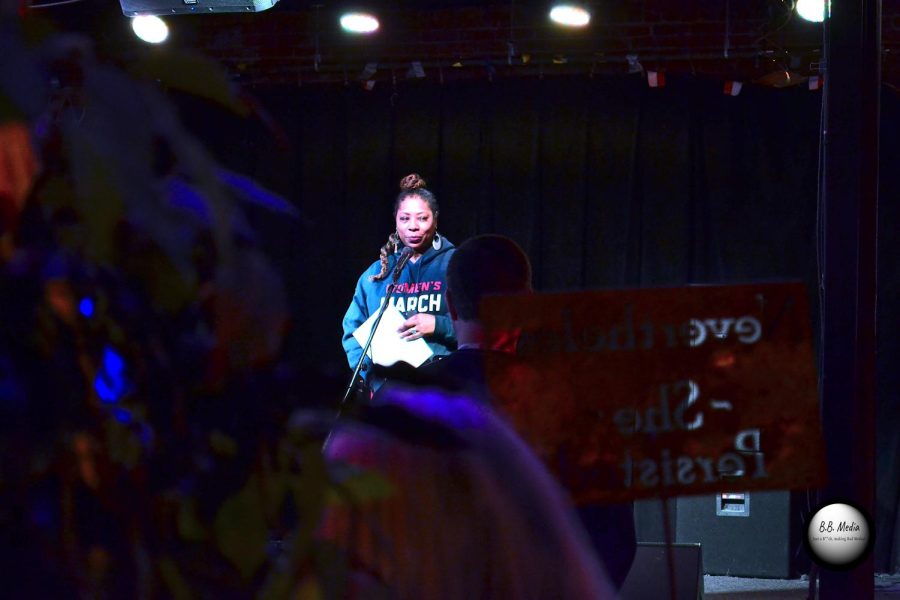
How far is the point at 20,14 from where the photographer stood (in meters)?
0.38

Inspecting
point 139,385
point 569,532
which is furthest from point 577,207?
point 139,385

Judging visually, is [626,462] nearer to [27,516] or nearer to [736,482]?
[736,482]

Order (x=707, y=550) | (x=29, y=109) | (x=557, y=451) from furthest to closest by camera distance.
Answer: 1. (x=707, y=550)
2. (x=557, y=451)
3. (x=29, y=109)

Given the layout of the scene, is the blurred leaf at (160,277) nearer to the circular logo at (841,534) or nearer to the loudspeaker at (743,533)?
the circular logo at (841,534)

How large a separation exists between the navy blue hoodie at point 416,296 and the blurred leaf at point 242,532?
3.39m

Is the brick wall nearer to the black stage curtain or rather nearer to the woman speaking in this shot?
the black stage curtain

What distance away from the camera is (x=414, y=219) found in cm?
399

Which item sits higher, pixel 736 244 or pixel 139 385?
pixel 736 244

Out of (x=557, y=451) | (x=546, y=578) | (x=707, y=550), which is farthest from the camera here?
(x=707, y=550)

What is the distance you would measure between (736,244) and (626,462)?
395 centimetres

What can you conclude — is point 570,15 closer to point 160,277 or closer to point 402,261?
point 402,261

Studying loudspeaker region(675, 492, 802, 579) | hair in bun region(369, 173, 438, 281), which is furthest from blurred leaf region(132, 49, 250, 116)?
loudspeaker region(675, 492, 802, 579)

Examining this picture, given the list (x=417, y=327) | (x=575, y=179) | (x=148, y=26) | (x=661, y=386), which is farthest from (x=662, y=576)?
(x=148, y=26)

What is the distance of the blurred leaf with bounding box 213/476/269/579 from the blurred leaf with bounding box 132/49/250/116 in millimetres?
143
